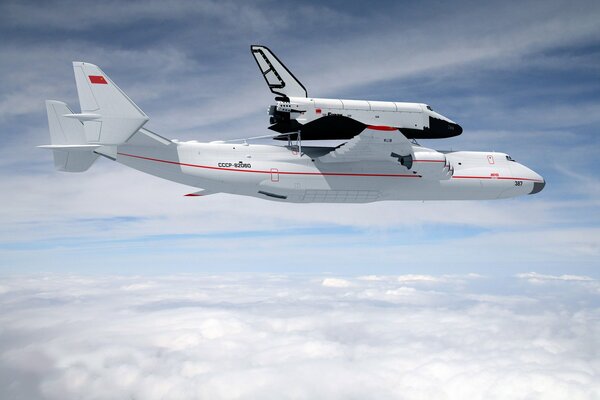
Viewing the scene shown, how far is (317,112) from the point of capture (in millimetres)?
25453

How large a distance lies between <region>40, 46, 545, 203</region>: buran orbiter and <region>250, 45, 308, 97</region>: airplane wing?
0.05 meters

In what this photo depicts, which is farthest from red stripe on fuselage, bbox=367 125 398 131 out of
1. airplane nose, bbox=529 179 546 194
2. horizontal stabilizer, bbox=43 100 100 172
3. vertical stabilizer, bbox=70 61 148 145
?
horizontal stabilizer, bbox=43 100 100 172

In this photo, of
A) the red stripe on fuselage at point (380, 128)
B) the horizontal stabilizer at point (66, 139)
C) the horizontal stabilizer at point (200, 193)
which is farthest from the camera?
the horizontal stabilizer at point (200, 193)

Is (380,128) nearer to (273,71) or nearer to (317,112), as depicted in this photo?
(317,112)

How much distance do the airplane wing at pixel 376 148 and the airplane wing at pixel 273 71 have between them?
4093 millimetres

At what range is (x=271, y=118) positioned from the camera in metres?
26.1

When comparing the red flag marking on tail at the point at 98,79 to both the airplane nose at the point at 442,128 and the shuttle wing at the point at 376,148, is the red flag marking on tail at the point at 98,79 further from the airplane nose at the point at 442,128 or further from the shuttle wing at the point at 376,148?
the airplane nose at the point at 442,128

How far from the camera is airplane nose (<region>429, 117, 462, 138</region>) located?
91.6 feet

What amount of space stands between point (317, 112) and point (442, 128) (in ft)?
26.7

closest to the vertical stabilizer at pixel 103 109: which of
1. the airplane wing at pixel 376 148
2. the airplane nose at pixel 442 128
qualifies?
the airplane wing at pixel 376 148

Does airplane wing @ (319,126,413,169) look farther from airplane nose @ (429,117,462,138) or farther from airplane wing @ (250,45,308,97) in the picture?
airplane wing @ (250,45,308,97)

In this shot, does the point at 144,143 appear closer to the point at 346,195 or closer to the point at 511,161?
the point at 346,195

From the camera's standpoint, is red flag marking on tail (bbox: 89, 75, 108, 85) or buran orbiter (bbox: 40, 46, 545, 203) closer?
red flag marking on tail (bbox: 89, 75, 108, 85)

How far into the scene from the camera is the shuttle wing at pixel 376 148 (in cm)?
2467
